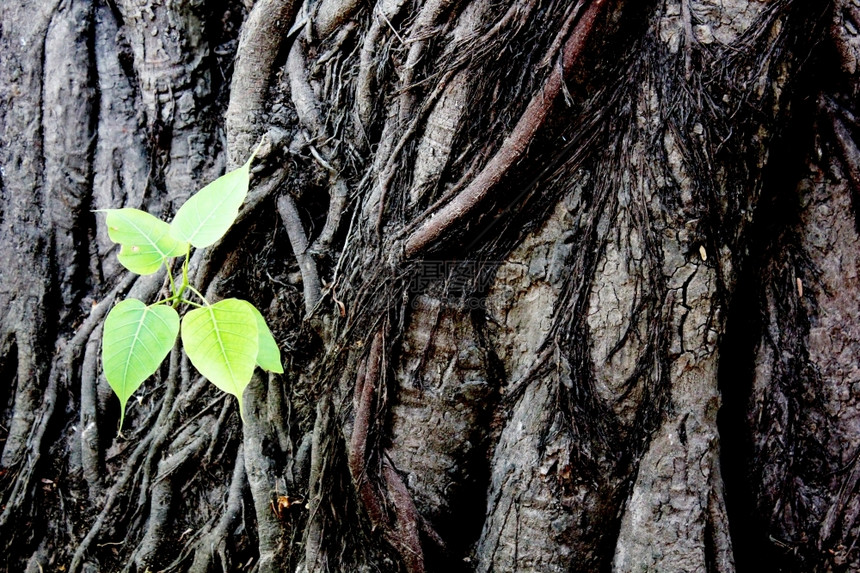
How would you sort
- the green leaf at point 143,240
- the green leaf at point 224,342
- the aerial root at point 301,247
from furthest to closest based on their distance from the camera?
1. the aerial root at point 301,247
2. the green leaf at point 143,240
3. the green leaf at point 224,342

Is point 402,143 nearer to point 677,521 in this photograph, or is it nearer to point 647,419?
point 647,419

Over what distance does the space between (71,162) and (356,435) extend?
47.3 inches

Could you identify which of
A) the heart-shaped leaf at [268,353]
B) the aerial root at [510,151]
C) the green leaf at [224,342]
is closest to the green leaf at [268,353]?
the heart-shaped leaf at [268,353]

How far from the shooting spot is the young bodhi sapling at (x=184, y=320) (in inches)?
50.8

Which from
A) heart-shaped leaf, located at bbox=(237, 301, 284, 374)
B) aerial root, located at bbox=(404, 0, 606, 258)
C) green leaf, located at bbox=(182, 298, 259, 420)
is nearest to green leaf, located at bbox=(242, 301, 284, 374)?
heart-shaped leaf, located at bbox=(237, 301, 284, 374)

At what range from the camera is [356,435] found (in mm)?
1545

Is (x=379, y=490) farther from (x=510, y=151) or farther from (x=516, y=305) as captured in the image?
(x=510, y=151)

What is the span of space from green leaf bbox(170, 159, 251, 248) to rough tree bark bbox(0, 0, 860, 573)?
1.09 ft

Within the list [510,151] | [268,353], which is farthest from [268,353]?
[510,151]

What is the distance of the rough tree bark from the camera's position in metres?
1.47

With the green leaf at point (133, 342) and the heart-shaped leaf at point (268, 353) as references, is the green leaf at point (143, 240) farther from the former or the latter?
the heart-shaped leaf at point (268, 353)

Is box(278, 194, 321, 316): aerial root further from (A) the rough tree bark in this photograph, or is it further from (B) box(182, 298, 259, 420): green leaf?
(B) box(182, 298, 259, 420): green leaf

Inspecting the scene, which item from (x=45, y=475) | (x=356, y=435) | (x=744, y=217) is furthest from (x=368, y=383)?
(x=45, y=475)

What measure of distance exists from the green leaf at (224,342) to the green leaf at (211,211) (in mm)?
154
